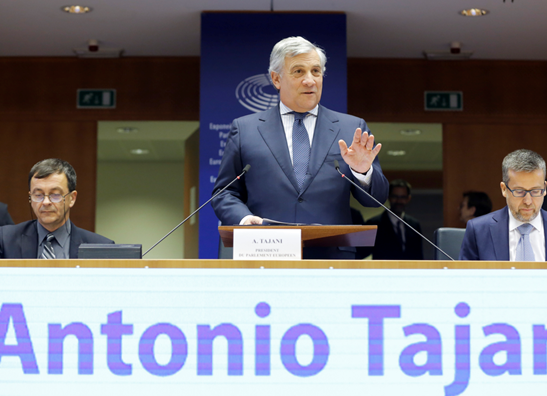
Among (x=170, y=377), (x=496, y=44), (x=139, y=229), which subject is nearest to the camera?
(x=170, y=377)

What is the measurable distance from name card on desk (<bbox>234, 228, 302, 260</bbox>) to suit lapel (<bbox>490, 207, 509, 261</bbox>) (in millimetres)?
1150

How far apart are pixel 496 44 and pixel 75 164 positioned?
4235 millimetres

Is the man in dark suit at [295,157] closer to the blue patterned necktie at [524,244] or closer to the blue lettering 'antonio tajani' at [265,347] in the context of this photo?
the blue lettering 'antonio tajani' at [265,347]

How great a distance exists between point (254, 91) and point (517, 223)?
3065 millimetres

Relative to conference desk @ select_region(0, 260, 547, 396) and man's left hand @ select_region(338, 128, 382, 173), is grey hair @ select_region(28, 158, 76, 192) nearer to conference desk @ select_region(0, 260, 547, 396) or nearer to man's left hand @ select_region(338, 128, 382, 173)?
conference desk @ select_region(0, 260, 547, 396)

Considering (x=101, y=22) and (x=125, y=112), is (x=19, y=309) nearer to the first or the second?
(x=101, y=22)

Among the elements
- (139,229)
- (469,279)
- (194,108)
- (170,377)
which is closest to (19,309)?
(170,377)

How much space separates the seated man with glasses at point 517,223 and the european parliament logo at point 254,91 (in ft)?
9.54

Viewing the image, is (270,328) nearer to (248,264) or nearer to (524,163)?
(248,264)

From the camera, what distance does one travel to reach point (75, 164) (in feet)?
21.6

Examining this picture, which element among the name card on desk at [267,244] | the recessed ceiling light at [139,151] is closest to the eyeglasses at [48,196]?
the name card on desk at [267,244]

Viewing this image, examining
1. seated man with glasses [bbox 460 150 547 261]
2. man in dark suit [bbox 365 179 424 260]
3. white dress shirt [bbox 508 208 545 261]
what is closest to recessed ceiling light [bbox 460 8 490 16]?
man in dark suit [bbox 365 179 424 260]

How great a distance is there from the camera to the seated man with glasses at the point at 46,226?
274 cm

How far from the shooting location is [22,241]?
2754mm
